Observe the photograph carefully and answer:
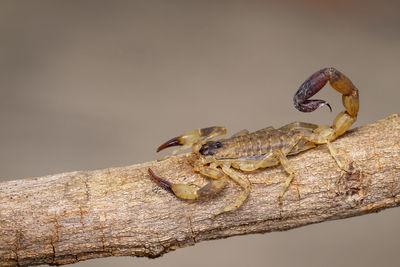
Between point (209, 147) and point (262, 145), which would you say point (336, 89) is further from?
point (209, 147)

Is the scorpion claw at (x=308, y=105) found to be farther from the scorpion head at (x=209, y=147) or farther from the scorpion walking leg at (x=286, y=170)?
the scorpion head at (x=209, y=147)

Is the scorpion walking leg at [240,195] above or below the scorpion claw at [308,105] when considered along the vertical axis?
below

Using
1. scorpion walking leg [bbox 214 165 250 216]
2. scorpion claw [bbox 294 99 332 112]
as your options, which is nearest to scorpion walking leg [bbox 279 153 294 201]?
scorpion walking leg [bbox 214 165 250 216]

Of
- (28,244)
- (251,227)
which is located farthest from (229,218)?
(28,244)

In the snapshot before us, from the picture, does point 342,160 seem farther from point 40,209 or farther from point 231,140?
point 40,209

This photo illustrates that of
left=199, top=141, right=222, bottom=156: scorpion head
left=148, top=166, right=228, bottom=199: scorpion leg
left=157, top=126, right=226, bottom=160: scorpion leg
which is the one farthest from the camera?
left=157, top=126, right=226, bottom=160: scorpion leg

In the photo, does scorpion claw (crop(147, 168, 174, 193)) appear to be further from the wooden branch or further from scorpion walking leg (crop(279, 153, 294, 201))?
scorpion walking leg (crop(279, 153, 294, 201))

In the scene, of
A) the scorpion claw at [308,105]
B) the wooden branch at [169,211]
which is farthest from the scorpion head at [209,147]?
the scorpion claw at [308,105]

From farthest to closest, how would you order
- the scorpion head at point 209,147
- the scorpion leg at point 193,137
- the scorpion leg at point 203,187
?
the scorpion leg at point 193,137
the scorpion head at point 209,147
the scorpion leg at point 203,187
